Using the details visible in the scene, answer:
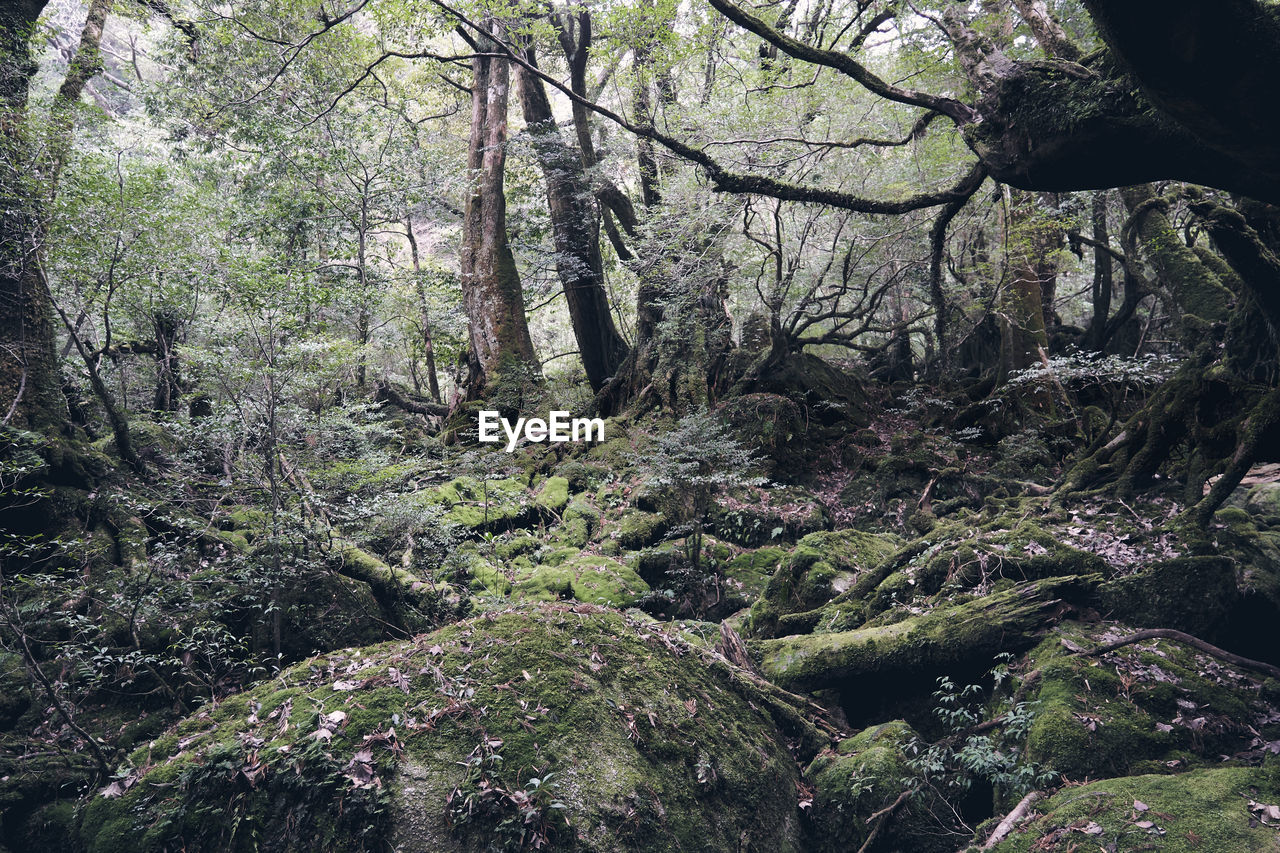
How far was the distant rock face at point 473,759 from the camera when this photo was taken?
2.59m

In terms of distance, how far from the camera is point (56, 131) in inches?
A: 271

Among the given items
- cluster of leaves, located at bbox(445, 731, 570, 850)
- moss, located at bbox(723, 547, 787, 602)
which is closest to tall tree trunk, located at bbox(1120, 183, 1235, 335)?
moss, located at bbox(723, 547, 787, 602)

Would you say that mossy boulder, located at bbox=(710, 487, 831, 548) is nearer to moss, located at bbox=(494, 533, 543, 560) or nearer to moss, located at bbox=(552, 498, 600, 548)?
moss, located at bbox=(552, 498, 600, 548)

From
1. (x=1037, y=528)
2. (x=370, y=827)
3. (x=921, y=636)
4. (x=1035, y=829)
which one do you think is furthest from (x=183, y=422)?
(x=1037, y=528)

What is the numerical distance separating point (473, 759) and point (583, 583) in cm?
371

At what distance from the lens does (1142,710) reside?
11.6 ft

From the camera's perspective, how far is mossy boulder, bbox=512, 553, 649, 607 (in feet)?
20.7

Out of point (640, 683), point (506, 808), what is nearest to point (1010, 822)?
point (640, 683)

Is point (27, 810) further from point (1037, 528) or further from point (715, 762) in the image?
point (1037, 528)

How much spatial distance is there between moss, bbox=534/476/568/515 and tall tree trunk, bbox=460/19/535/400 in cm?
363

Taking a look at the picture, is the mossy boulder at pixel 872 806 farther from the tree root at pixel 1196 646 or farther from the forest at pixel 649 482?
the tree root at pixel 1196 646

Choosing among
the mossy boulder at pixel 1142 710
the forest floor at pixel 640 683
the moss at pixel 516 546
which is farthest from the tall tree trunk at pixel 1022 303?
the moss at pixel 516 546

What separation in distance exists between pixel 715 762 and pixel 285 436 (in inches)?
221

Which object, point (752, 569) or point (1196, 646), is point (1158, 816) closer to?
point (1196, 646)
